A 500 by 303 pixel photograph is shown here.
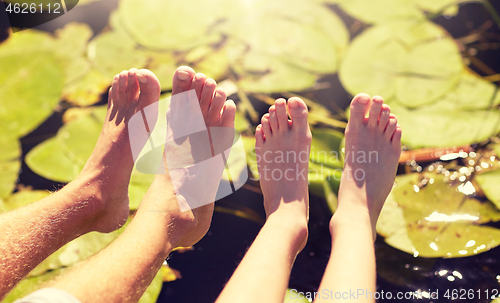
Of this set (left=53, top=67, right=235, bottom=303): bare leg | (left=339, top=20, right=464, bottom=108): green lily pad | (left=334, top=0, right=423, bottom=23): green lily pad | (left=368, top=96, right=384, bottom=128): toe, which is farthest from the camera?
(left=334, top=0, right=423, bottom=23): green lily pad

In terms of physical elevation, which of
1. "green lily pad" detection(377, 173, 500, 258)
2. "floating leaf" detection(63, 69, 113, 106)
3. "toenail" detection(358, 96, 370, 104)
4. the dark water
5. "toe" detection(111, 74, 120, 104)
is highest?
"toe" detection(111, 74, 120, 104)

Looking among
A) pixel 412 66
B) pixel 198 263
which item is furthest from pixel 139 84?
pixel 412 66

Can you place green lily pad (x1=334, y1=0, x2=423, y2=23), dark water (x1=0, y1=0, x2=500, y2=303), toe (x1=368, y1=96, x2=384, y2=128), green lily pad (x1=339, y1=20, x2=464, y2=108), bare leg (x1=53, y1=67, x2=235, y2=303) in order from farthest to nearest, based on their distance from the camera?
1. green lily pad (x1=334, y1=0, x2=423, y2=23)
2. green lily pad (x1=339, y1=20, x2=464, y2=108)
3. toe (x1=368, y1=96, x2=384, y2=128)
4. dark water (x1=0, y1=0, x2=500, y2=303)
5. bare leg (x1=53, y1=67, x2=235, y2=303)

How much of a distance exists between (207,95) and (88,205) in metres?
0.45

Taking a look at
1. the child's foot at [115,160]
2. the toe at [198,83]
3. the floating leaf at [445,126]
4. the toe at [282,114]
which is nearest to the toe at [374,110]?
the floating leaf at [445,126]

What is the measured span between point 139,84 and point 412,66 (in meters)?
0.95

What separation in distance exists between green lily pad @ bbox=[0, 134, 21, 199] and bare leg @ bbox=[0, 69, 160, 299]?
334 mm

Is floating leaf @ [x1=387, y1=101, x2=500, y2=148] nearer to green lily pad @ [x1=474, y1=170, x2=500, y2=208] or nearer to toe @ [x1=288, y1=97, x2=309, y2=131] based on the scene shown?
green lily pad @ [x1=474, y1=170, x2=500, y2=208]

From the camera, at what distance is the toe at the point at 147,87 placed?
89cm

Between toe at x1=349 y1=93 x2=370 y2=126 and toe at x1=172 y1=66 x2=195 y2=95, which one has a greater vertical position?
toe at x1=172 y1=66 x2=195 y2=95

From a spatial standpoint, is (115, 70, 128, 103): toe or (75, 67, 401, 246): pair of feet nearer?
(75, 67, 401, 246): pair of feet

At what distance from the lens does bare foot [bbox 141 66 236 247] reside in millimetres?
741

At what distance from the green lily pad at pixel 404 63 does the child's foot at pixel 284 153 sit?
0.29 meters

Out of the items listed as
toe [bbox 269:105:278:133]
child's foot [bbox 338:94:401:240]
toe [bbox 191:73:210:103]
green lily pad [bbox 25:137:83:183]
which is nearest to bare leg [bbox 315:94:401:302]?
child's foot [bbox 338:94:401:240]
